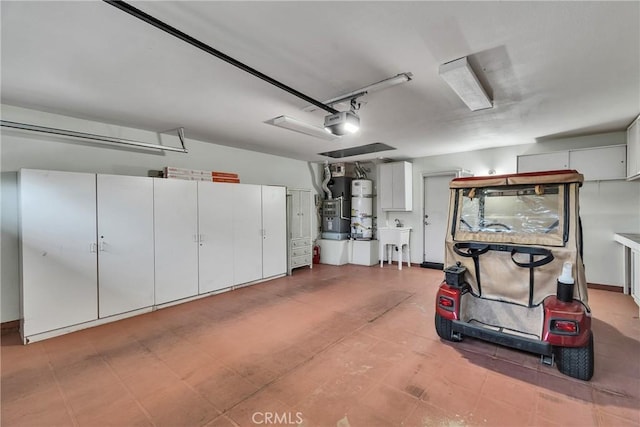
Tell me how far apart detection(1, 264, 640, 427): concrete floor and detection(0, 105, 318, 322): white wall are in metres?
0.96

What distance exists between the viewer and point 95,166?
3.97 m

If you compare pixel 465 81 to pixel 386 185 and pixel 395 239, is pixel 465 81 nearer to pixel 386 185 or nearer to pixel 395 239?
pixel 386 185

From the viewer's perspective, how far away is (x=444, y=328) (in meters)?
2.97

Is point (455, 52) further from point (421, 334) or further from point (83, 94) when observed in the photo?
point (83, 94)

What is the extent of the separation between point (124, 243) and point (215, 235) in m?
1.34

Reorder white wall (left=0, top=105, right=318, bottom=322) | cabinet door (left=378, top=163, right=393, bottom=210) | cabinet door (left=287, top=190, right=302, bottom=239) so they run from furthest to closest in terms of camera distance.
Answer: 1. cabinet door (left=378, top=163, right=393, bottom=210)
2. cabinet door (left=287, top=190, right=302, bottom=239)
3. white wall (left=0, top=105, right=318, bottom=322)

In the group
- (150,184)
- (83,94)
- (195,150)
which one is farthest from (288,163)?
(83,94)

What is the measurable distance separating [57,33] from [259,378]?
10.1ft

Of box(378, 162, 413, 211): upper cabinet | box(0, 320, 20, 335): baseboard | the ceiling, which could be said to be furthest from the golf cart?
box(0, 320, 20, 335): baseboard

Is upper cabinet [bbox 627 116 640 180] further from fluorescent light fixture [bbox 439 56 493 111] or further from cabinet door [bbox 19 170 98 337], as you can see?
cabinet door [bbox 19 170 98 337]

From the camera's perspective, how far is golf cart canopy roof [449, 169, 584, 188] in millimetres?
2516

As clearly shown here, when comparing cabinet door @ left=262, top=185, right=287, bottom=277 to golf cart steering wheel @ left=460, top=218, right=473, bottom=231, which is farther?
cabinet door @ left=262, top=185, right=287, bottom=277

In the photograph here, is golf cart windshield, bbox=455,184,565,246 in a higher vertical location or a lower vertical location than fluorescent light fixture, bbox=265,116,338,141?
lower

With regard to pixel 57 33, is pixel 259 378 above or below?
below
